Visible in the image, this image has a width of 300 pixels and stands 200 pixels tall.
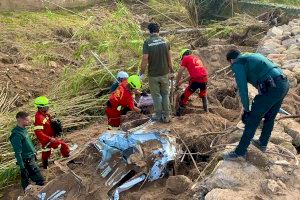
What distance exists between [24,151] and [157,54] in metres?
2.45

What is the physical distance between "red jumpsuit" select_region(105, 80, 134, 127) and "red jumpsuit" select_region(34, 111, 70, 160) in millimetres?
1022

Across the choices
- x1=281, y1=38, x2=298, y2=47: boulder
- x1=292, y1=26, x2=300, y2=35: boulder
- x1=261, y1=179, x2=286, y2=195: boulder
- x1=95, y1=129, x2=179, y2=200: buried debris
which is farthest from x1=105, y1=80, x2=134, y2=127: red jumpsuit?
x1=292, y1=26, x2=300, y2=35: boulder

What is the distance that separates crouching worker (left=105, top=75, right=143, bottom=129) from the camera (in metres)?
7.26

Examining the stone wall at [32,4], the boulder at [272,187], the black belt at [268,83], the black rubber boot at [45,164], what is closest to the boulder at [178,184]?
the boulder at [272,187]

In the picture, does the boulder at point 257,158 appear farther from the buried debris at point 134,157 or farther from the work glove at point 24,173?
the work glove at point 24,173

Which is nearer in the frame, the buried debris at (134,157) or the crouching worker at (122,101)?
the buried debris at (134,157)

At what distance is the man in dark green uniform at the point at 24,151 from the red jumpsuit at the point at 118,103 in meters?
1.57

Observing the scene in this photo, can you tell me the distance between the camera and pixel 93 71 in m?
9.65

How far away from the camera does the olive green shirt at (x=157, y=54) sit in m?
6.68

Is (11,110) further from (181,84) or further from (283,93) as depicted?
(283,93)

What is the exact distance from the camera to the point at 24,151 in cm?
650

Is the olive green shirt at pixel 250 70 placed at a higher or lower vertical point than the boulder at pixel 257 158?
higher

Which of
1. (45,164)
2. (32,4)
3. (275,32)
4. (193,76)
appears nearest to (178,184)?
(193,76)

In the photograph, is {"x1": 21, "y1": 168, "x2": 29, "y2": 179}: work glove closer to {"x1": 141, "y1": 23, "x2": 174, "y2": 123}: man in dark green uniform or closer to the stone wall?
{"x1": 141, "y1": 23, "x2": 174, "y2": 123}: man in dark green uniform
